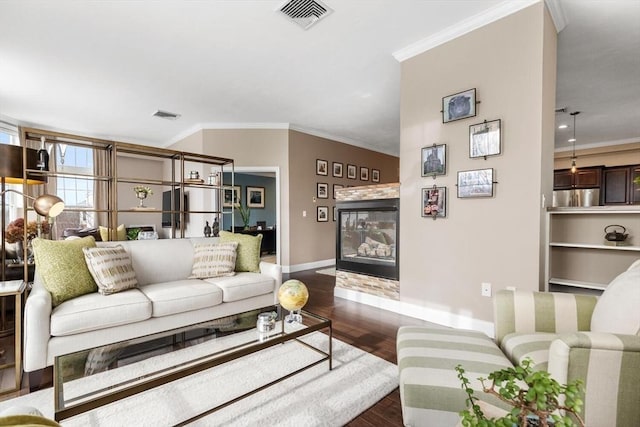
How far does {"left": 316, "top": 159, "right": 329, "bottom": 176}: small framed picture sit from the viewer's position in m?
6.04

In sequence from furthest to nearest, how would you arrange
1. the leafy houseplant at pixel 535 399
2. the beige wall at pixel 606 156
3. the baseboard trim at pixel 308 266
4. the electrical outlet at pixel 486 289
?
the beige wall at pixel 606 156 → the baseboard trim at pixel 308 266 → the electrical outlet at pixel 486 289 → the leafy houseplant at pixel 535 399

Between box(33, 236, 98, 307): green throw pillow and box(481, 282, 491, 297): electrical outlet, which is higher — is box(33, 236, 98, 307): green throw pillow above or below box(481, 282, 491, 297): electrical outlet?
above

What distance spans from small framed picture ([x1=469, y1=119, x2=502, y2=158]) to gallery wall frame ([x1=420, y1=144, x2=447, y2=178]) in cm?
25

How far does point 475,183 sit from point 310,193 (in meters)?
3.56

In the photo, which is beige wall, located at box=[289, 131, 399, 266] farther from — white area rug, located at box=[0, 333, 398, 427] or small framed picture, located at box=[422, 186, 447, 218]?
white area rug, located at box=[0, 333, 398, 427]

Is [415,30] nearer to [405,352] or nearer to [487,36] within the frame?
[487,36]

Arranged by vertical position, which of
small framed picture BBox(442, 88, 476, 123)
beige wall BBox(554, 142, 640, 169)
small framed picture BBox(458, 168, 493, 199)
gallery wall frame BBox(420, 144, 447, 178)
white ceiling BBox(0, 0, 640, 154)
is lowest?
small framed picture BBox(458, 168, 493, 199)

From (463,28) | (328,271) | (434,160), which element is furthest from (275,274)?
(463,28)

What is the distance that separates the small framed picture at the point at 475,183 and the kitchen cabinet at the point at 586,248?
504mm

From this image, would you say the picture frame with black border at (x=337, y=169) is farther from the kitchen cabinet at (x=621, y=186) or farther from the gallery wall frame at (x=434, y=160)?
the kitchen cabinet at (x=621, y=186)

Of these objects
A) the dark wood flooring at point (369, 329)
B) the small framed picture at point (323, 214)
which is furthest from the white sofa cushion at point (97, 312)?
the small framed picture at point (323, 214)

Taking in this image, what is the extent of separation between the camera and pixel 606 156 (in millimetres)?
6859

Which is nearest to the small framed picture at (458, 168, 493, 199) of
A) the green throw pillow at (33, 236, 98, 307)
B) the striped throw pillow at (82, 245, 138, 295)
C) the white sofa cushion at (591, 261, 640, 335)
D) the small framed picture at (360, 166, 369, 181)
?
the white sofa cushion at (591, 261, 640, 335)

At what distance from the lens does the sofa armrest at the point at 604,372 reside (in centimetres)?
103
